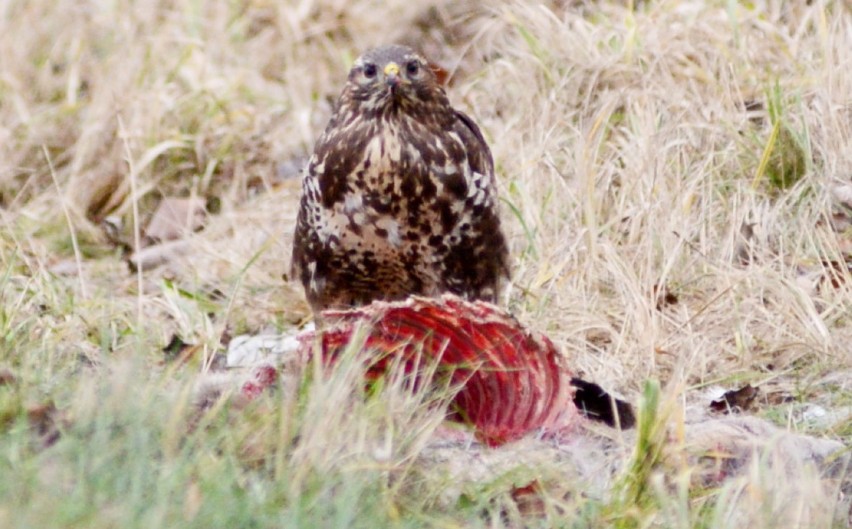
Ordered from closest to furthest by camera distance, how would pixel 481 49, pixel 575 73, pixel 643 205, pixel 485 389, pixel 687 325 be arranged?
pixel 485 389, pixel 687 325, pixel 643 205, pixel 575 73, pixel 481 49

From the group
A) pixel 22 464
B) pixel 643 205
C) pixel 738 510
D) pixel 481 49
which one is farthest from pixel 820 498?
pixel 481 49

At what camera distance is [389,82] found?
15.8ft

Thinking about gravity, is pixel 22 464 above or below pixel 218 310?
above

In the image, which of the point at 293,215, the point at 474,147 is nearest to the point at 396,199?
the point at 474,147

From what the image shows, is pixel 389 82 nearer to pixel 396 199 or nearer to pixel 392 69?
pixel 392 69

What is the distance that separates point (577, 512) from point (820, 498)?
51 cm

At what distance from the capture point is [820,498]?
10.6 ft

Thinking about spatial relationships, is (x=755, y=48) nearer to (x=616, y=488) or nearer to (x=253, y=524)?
(x=616, y=488)

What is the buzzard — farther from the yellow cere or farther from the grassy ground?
the grassy ground

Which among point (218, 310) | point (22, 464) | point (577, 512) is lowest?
point (218, 310)

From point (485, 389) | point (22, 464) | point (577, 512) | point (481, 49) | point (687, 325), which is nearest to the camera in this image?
point (22, 464)

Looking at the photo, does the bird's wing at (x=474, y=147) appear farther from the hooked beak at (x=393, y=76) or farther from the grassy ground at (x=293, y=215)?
the grassy ground at (x=293, y=215)

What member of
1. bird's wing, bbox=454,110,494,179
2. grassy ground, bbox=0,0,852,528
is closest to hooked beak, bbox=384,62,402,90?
bird's wing, bbox=454,110,494,179

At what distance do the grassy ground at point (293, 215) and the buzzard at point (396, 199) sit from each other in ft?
1.42
